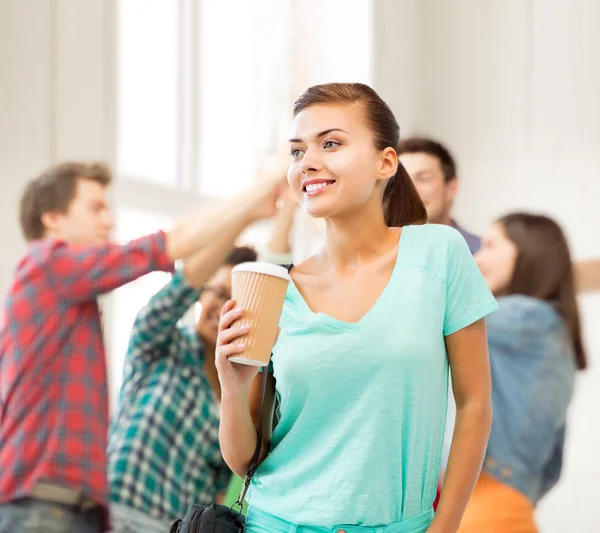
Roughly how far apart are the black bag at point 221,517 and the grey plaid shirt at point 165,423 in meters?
1.27

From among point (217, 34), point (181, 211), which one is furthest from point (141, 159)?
point (217, 34)

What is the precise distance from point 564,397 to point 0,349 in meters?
1.55

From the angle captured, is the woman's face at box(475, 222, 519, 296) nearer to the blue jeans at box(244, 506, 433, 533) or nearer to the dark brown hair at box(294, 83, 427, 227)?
the dark brown hair at box(294, 83, 427, 227)

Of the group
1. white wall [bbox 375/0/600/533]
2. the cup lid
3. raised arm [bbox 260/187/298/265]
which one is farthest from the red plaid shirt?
white wall [bbox 375/0/600/533]

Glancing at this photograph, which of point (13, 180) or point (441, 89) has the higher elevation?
point (441, 89)

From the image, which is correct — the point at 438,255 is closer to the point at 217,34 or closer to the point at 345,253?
the point at 345,253

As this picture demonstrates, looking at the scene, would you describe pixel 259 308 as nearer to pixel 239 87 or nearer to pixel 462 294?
pixel 462 294

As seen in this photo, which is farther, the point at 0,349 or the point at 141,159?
the point at 141,159

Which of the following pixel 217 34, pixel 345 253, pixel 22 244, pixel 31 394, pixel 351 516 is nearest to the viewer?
pixel 351 516

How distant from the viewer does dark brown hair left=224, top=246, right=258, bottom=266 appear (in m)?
3.05

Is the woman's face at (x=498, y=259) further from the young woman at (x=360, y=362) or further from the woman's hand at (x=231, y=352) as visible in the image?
the woman's hand at (x=231, y=352)

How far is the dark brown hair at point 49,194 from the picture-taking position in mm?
2795

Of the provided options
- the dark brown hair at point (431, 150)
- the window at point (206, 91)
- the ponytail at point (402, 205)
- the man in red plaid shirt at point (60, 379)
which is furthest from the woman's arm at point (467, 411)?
the window at point (206, 91)

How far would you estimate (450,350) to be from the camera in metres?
1.26
